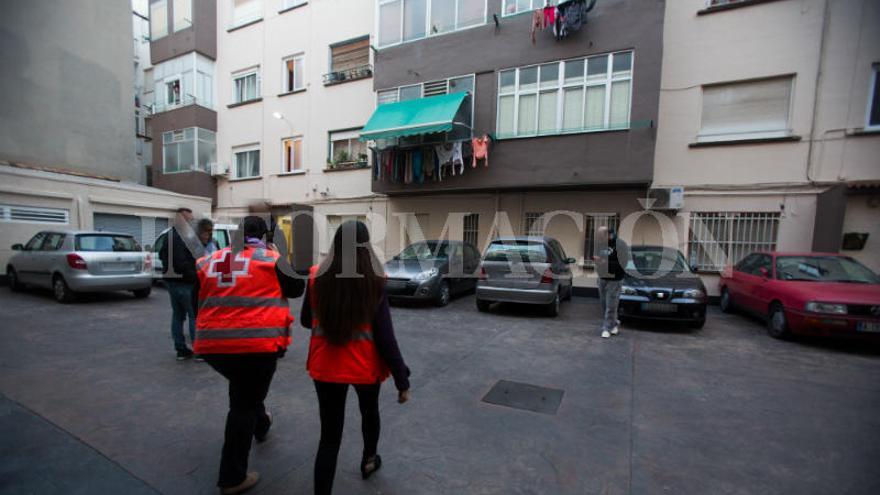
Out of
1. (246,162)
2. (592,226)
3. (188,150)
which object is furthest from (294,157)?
(592,226)

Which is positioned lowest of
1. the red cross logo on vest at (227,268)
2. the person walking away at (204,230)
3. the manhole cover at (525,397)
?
the manhole cover at (525,397)

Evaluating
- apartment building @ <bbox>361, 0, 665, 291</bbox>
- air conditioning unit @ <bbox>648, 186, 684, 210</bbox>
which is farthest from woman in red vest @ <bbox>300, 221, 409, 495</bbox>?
air conditioning unit @ <bbox>648, 186, 684, 210</bbox>

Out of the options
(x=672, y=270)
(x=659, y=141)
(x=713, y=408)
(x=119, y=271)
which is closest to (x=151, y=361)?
(x=119, y=271)

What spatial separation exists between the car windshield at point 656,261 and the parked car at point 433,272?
3.76 metres

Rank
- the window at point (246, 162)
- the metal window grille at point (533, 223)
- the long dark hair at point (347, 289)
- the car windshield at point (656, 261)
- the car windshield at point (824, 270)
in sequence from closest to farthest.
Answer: the long dark hair at point (347, 289), the car windshield at point (824, 270), the car windshield at point (656, 261), the metal window grille at point (533, 223), the window at point (246, 162)

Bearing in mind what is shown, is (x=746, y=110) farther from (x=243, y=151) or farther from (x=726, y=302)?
(x=243, y=151)

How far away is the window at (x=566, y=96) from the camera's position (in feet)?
29.6

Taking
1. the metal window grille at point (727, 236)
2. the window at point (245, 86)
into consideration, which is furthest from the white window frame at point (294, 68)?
the metal window grille at point (727, 236)

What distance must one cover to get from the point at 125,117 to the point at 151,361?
11.8m

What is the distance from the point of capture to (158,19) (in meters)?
17.0

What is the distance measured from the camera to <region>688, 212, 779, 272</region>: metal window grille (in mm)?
8922

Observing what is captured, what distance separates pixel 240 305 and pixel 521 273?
231 inches

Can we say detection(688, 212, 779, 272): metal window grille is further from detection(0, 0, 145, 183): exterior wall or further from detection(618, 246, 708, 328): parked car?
detection(0, 0, 145, 183): exterior wall

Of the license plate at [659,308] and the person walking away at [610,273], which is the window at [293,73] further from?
the license plate at [659,308]
